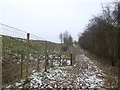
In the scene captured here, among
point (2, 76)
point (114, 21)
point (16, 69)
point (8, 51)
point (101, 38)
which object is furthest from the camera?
point (101, 38)

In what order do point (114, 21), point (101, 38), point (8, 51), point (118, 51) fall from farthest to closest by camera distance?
point (101, 38)
point (118, 51)
point (114, 21)
point (8, 51)

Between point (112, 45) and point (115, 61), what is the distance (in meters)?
1.90

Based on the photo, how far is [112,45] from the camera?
29359 mm

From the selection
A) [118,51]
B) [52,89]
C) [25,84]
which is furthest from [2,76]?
[118,51]

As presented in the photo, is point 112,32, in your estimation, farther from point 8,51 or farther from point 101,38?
point 8,51

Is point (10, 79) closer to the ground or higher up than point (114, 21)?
closer to the ground

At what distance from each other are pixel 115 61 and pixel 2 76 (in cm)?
2151

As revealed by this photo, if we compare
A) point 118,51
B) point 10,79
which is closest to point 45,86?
point 10,79

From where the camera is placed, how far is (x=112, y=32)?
2811cm

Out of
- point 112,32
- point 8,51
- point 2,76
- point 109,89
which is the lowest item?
point 109,89

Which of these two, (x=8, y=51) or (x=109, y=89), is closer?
(x=109, y=89)

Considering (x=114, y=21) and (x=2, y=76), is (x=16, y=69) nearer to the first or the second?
(x=2, y=76)

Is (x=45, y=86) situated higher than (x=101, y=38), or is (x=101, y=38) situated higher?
(x=101, y=38)

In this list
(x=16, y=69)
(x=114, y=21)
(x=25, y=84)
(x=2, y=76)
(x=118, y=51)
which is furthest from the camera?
(x=118, y=51)
